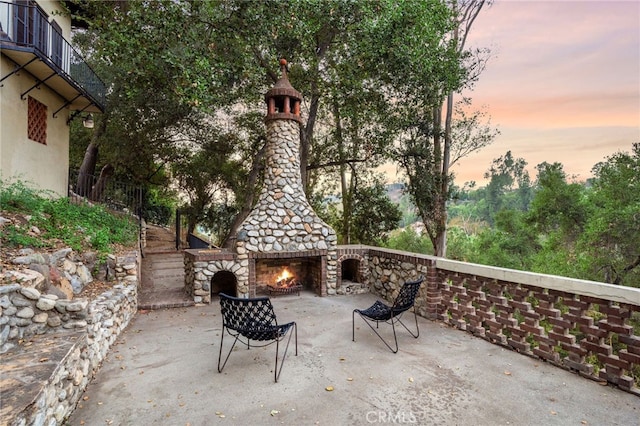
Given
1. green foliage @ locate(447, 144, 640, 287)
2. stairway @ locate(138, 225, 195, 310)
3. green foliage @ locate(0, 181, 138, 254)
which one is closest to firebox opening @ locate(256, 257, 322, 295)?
stairway @ locate(138, 225, 195, 310)

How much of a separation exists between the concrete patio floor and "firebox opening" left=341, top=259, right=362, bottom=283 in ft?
10.2

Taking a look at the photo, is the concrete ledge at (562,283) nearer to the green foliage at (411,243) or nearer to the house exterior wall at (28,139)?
the house exterior wall at (28,139)

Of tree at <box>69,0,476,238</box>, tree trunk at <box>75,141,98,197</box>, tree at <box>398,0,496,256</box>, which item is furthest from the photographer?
tree trunk at <box>75,141,98,197</box>

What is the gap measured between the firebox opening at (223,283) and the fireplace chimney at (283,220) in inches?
30.9

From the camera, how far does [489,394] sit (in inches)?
117

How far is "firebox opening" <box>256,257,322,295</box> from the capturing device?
726 cm

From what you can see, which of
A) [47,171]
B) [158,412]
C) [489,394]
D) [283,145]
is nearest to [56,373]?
[158,412]

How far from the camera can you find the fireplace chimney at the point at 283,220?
6.50m

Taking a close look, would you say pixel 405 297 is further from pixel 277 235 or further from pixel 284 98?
pixel 284 98

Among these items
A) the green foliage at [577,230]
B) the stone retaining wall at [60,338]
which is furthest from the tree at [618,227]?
the stone retaining wall at [60,338]

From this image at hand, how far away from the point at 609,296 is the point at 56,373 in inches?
194

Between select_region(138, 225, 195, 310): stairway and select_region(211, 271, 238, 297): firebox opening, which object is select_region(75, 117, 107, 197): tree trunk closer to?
select_region(138, 225, 195, 310): stairway

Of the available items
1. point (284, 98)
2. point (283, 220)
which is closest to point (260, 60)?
point (284, 98)

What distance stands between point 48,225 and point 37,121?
3.72 m
